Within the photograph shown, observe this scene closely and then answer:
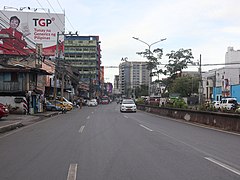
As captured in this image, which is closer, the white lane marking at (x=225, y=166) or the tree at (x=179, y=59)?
the white lane marking at (x=225, y=166)

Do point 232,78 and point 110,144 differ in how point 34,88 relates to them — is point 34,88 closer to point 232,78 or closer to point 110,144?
point 110,144

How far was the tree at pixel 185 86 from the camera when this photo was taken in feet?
264

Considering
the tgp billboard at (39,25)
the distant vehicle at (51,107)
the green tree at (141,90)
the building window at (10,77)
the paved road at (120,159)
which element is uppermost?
the tgp billboard at (39,25)

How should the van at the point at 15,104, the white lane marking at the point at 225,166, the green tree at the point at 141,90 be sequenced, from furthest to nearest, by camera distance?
the green tree at the point at 141,90, the van at the point at 15,104, the white lane marking at the point at 225,166

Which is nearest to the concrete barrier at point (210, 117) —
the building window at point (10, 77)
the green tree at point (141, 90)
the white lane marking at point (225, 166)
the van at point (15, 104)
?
the white lane marking at point (225, 166)

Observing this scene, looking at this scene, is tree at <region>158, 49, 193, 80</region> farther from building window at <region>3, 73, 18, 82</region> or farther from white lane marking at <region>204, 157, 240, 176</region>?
white lane marking at <region>204, 157, 240, 176</region>

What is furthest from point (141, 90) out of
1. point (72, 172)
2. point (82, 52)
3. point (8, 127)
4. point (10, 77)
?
point (72, 172)

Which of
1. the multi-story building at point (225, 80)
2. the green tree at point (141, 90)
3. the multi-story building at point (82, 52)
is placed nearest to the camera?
the multi-story building at point (225, 80)

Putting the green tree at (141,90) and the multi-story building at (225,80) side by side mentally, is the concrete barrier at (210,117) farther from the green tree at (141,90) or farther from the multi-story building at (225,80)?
the green tree at (141,90)

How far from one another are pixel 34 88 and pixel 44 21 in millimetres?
17123

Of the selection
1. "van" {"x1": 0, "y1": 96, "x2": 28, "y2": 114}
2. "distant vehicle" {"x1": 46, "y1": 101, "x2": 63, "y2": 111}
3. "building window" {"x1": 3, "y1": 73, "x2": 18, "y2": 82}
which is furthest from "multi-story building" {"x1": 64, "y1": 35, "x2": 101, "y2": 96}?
"van" {"x1": 0, "y1": 96, "x2": 28, "y2": 114}

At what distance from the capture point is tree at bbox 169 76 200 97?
264 feet

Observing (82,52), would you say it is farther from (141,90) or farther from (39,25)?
(39,25)

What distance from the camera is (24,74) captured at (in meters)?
38.6
